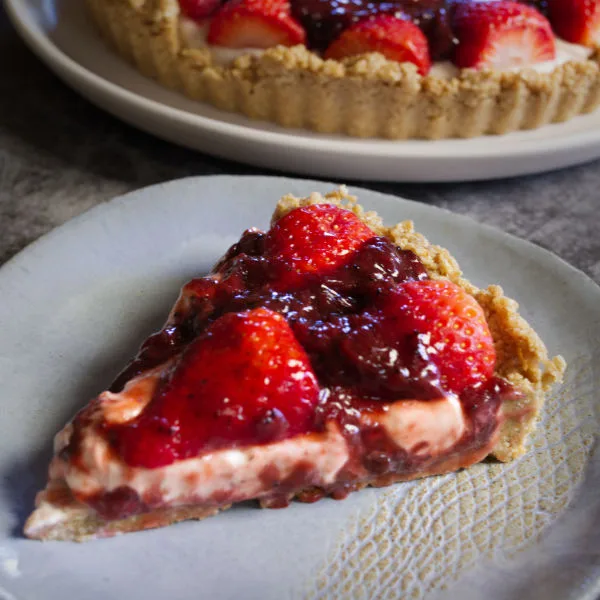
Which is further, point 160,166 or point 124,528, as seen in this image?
point 160,166

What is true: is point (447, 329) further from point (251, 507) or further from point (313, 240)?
point (251, 507)

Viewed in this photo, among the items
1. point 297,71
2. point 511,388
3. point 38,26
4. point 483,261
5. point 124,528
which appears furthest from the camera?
point 38,26

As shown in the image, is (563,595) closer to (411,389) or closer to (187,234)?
(411,389)

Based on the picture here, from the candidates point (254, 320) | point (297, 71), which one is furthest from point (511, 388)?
point (297, 71)

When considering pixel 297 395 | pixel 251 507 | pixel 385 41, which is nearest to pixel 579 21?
pixel 385 41

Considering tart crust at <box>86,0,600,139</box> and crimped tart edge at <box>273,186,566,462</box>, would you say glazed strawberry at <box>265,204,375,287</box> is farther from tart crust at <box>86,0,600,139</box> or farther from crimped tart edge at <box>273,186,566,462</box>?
tart crust at <box>86,0,600,139</box>

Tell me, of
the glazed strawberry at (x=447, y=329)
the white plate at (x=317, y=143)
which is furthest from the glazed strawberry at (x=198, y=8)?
the glazed strawberry at (x=447, y=329)
